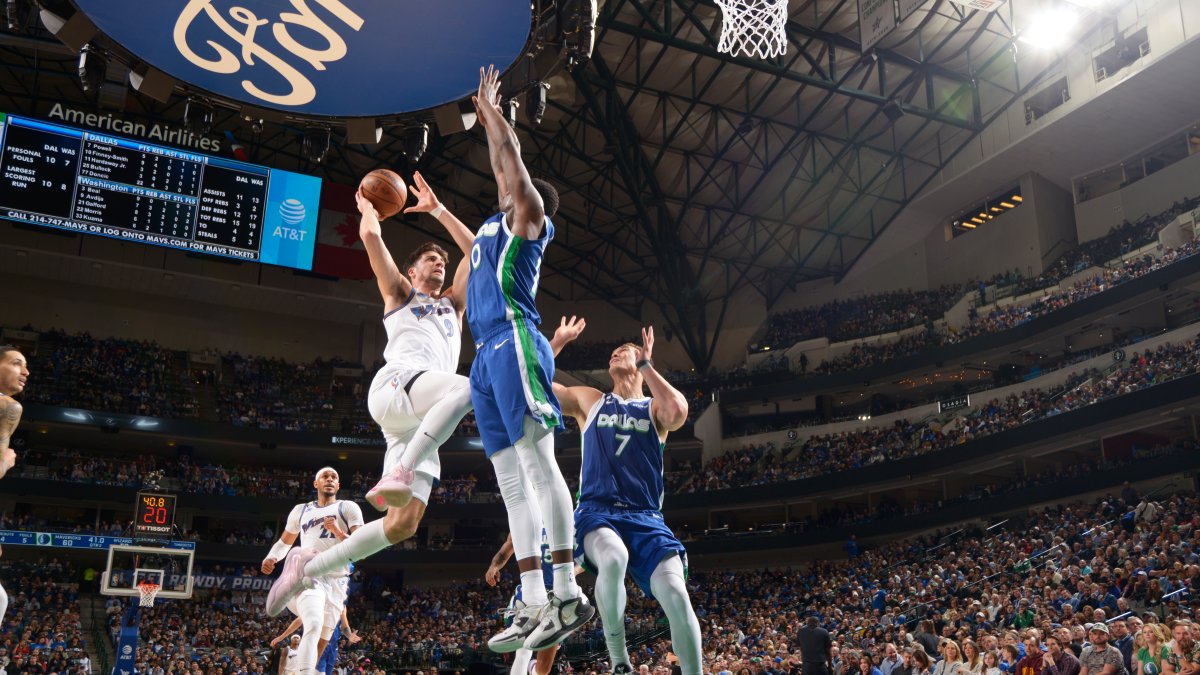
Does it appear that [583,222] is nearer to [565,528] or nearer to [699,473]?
[699,473]

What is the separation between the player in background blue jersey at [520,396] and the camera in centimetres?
570

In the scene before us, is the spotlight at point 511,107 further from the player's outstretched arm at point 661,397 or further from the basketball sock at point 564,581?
the basketball sock at point 564,581

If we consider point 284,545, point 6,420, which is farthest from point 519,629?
point 284,545

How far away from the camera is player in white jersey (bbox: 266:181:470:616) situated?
6.50m

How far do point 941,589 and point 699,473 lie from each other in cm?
1714

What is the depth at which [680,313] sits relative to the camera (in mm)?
43219

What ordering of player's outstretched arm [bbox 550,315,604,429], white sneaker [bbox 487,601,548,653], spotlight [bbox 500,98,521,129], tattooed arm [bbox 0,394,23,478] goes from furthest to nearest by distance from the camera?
spotlight [bbox 500,98,521,129], player's outstretched arm [bbox 550,315,604,429], tattooed arm [bbox 0,394,23,478], white sneaker [bbox 487,601,548,653]

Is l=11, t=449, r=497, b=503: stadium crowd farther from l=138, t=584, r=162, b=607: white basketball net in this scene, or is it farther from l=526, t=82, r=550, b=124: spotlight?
l=526, t=82, r=550, b=124: spotlight

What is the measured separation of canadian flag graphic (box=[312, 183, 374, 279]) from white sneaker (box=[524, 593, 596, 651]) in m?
31.8

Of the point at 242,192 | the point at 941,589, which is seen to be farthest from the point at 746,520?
the point at 242,192

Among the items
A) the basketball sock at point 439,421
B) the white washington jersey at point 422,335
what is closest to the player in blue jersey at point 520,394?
the basketball sock at point 439,421

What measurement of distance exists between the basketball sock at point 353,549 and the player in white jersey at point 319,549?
271 centimetres

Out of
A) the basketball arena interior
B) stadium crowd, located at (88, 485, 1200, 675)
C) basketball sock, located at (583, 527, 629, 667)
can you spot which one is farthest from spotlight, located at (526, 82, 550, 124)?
basketball sock, located at (583, 527, 629, 667)

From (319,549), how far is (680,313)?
110ft
